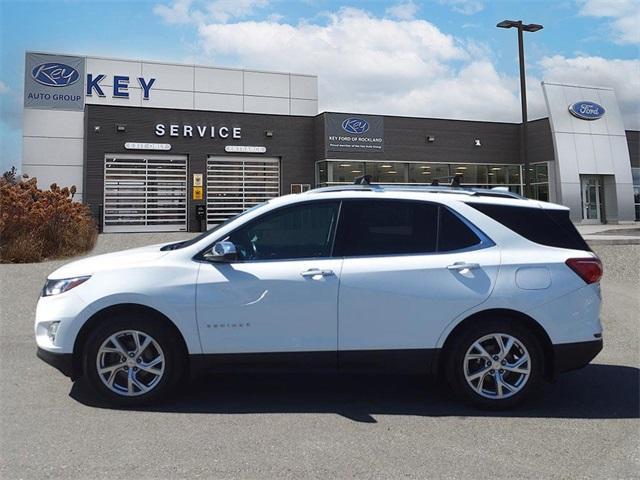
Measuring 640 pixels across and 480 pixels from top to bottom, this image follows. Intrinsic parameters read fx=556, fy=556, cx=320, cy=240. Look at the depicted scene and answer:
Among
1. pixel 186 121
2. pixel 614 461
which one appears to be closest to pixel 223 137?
pixel 186 121

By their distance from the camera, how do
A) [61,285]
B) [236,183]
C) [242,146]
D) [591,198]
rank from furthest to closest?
[591,198] < [236,183] < [242,146] < [61,285]

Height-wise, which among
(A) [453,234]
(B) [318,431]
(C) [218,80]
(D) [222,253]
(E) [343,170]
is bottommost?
(B) [318,431]

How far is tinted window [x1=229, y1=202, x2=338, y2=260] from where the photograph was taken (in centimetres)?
452

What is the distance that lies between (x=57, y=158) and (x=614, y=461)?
26.8m

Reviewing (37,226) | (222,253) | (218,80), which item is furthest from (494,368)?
(218,80)

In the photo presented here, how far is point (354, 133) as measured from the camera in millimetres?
26906

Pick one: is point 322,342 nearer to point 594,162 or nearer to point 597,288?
point 597,288

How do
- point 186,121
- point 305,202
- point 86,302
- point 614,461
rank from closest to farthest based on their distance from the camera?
point 614,461
point 86,302
point 305,202
point 186,121

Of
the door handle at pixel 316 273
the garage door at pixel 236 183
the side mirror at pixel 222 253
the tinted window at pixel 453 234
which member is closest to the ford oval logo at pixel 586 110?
the garage door at pixel 236 183

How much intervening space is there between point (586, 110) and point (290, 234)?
28.8 meters

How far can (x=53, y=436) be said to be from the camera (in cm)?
394

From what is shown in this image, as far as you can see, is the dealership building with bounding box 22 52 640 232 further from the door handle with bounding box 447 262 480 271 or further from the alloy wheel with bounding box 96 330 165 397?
the alloy wheel with bounding box 96 330 165 397

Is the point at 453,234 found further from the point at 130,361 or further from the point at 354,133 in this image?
the point at 354,133

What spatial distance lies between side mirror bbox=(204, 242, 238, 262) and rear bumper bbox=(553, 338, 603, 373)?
8.70 ft
